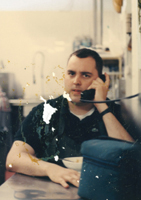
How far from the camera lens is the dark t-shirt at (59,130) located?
2.87 ft

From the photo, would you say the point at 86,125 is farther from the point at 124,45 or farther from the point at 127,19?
the point at 127,19

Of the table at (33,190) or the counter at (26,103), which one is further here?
the counter at (26,103)

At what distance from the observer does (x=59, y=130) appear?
90 cm

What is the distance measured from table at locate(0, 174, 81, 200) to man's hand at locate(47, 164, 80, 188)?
0.05 feet

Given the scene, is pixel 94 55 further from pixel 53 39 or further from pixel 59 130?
pixel 59 130

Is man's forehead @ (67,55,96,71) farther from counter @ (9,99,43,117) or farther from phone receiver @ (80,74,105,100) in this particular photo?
counter @ (9,99,43,117)

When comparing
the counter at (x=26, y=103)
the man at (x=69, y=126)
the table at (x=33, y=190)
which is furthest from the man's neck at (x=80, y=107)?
the table at (x=33, y=190)

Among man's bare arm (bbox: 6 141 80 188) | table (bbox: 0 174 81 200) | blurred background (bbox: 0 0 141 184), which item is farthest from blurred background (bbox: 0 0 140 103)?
table (bbox: 0 174 81 200)

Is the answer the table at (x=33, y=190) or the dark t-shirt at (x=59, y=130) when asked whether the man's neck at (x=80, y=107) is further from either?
the table at (x=33, y=190)

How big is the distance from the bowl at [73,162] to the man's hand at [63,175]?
16mm

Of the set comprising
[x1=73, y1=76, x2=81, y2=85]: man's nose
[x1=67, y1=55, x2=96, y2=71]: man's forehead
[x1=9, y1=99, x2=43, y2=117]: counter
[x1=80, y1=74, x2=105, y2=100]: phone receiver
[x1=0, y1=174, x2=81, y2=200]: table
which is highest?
[x1=67, y1=55, x2=96, y2=71]: man's forehead

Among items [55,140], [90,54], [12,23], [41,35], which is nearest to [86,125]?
[55,140]

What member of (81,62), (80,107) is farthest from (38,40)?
(80,107)

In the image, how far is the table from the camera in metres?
0.80
